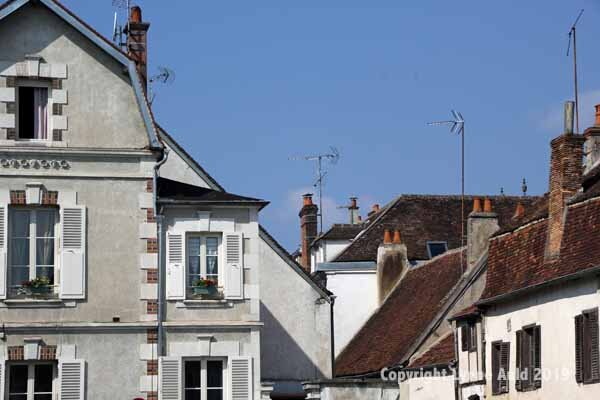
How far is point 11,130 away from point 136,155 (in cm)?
254

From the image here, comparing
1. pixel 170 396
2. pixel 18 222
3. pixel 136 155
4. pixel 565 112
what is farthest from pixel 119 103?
pixel 565 112

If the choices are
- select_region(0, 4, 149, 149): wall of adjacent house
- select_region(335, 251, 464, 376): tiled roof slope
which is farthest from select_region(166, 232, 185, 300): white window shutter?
select_region(335, 251, 464, 376): tiled roof slope

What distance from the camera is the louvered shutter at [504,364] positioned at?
102 ft

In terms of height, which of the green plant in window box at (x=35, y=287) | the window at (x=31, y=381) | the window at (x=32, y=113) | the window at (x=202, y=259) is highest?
the window at (x=32, y=113)

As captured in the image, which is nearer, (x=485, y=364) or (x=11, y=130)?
(x=11, y=130)

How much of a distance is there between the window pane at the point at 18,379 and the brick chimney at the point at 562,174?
10.9 m

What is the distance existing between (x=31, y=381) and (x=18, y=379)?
256mm

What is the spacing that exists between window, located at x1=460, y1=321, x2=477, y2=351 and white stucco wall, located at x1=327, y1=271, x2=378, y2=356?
12.9m

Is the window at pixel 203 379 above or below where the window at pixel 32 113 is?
below

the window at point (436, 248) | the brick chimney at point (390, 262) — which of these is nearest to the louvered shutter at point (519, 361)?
the brick chimney at point (390, 262)

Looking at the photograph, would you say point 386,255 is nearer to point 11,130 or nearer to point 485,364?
point 485,364

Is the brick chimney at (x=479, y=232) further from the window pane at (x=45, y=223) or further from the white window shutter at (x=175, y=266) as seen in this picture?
the window pane at (x=45, y=223)

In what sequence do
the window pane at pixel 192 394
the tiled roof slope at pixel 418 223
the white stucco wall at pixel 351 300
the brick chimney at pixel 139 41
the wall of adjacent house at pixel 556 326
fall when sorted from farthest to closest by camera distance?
the tiled roof slope at pixel 418 223 < the white stucco wall at pixel 351 300 < the brick chimney at pixel 139 41 < the window pane at pixel 192 394 < the wall of adjacent house at pixel 556 326

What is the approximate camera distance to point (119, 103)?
28.8m
